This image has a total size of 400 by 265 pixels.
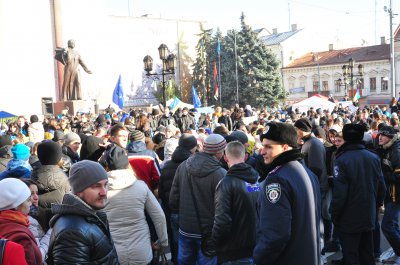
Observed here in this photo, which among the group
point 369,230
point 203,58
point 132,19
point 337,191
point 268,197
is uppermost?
point 132,19

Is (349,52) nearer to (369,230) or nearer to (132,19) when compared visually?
(132,19)

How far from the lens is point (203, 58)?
170ft

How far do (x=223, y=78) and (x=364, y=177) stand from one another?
44.2 m

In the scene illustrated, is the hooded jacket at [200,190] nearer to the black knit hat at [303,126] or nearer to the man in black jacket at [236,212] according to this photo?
the man in black jacket at [236,212]

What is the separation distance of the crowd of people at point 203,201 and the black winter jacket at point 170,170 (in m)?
0.01

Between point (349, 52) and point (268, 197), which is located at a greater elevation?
point (349, 52)

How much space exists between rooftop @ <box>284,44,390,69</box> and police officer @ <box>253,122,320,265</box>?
5997 centimetres

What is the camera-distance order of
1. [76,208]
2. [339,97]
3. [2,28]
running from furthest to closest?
[339,97], [2,28], [76,208]

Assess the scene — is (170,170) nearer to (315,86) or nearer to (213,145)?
(213,145)

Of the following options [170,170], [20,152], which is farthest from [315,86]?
[20,152]

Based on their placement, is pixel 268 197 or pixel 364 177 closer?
pixel 268 197

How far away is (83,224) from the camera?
9.93ft

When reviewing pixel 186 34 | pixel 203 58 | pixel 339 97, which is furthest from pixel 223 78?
pixel 339 97

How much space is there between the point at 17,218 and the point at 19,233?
16 cm
